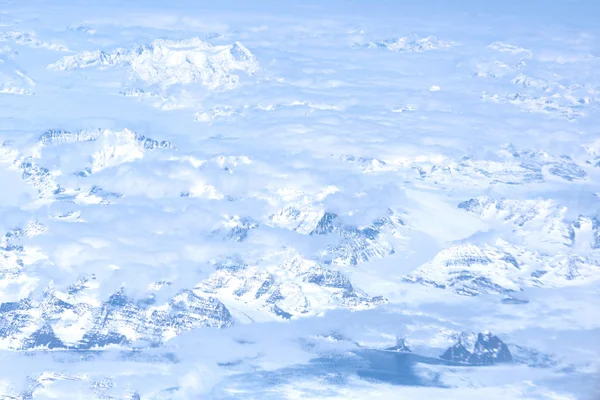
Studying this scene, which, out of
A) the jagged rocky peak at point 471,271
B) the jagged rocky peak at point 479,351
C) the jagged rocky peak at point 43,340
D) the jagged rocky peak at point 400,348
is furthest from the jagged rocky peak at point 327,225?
the jagged rocky peak at point 43,340

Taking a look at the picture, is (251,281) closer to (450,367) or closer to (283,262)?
(283,262)

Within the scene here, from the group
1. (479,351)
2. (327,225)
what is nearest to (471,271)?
(327,225)

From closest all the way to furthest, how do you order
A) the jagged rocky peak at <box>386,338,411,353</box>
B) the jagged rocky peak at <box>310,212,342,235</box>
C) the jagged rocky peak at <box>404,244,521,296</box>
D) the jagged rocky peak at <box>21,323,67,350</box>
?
the jagged rocky peak at <box>21,323,67,350</box> → the jagged rocky peak at <box>386,338,411,353</box> → the jagged rocky peak at <box>404,244,521,296</box> → the jagged rocky peak at <box>310,212,342,235</box>

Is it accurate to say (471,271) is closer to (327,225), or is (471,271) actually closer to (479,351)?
(327,225)

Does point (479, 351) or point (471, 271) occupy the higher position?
point (479, 351)

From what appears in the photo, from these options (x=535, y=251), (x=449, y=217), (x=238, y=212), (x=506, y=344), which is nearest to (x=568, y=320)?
(x=506, y=344)

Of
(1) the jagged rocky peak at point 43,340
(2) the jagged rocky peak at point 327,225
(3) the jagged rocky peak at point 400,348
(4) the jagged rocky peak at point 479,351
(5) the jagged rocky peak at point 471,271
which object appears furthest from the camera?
(2) the jagged rocky peak at point 327,225

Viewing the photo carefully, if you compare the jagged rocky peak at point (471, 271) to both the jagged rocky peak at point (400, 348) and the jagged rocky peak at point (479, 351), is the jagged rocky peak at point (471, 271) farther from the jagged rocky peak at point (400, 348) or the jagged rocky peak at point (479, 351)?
the jagged rocky peak at point (400, 348)

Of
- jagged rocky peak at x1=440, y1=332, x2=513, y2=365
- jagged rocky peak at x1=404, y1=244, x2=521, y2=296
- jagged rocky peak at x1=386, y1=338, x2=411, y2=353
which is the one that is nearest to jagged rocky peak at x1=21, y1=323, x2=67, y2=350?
jagged rocky peak at x1=386, y1=338, x2=411, y2=353

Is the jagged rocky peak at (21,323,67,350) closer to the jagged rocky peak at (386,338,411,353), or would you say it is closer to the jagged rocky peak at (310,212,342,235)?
the jagged rocky peak at (386,338,411,353)
